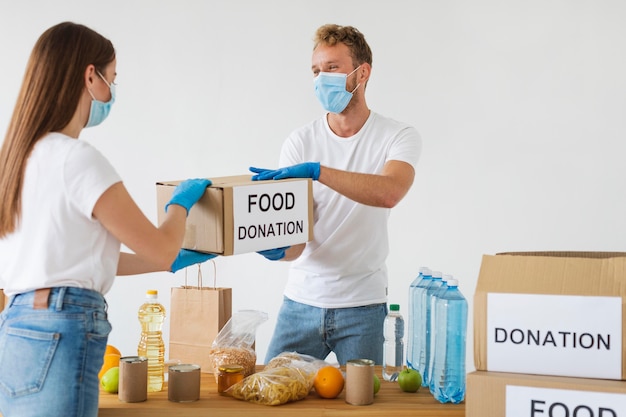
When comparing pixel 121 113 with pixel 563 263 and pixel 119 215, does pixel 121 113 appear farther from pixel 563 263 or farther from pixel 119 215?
pixel 563 263

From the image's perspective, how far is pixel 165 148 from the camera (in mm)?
3803

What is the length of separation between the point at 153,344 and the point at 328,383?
1.46ft

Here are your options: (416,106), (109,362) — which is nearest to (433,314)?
(109,362)

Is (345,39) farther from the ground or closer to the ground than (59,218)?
farther from the ground

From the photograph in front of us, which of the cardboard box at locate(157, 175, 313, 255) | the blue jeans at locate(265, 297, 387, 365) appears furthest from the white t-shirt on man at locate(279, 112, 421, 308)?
the cardboard box at locate(157, 175, 313, 255)

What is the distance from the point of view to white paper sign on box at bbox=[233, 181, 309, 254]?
1.71 m

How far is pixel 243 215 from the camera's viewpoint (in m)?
1.72

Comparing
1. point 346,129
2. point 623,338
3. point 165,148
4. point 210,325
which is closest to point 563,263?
point 623,338

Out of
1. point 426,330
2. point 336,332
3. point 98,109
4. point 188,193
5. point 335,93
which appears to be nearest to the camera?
point 98,109

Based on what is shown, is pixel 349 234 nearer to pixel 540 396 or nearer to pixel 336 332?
pixel 336 332

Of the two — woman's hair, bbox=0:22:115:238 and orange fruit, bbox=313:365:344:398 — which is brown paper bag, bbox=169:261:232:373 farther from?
woman's hair, bbox=0:22:115:238

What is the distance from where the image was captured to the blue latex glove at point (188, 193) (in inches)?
63.2

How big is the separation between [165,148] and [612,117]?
2.22m

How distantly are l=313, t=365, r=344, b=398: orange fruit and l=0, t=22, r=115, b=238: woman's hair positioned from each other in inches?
29.3
